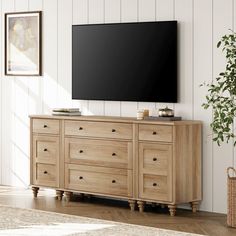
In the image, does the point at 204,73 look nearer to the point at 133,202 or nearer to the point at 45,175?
the point at 133,202

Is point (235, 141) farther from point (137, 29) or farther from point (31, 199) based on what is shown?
point (31, 199)

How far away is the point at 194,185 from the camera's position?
730 cm

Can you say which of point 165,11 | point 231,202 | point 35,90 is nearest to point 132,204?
point 231,202

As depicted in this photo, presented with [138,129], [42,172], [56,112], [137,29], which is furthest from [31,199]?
[137,29]

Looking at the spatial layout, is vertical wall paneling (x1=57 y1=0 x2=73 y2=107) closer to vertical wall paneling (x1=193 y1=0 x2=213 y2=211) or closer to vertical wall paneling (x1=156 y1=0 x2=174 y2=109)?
vertical wall paneling (x1=156 y1=0 x2=174 y2=109)

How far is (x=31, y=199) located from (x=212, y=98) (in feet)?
7.49

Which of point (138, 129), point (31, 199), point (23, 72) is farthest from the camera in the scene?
point (23, 72)

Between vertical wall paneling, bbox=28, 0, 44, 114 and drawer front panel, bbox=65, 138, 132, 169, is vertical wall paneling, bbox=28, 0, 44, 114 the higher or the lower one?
the higher one

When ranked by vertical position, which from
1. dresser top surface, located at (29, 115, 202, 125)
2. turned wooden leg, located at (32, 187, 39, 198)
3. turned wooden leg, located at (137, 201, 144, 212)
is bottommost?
turned wooden leg, located at (137, 201, 144, 212)

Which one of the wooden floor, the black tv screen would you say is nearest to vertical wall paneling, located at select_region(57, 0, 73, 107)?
the black tv screen

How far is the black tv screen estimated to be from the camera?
746cm

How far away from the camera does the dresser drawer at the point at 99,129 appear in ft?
24.2

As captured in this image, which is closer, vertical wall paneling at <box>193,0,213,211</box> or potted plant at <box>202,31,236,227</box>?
potted plant at <box>202,31,236,227</box>

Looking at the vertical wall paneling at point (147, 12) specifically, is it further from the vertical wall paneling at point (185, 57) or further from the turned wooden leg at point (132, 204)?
the turned wooden leg at point (132, 204)
